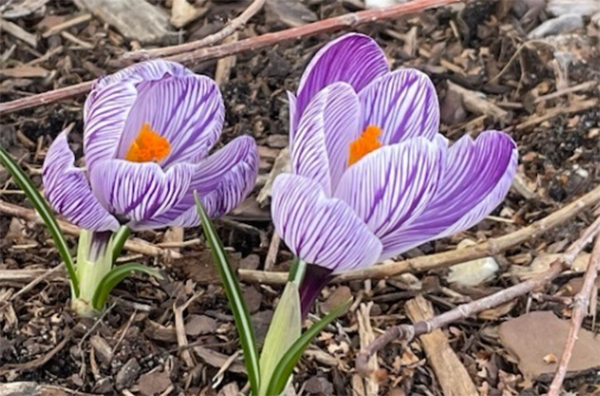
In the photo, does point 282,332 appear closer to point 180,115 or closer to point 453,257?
point 180,115

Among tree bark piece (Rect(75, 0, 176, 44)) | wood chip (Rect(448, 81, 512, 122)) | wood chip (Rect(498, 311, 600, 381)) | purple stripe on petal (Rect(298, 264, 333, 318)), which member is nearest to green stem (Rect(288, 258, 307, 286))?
purple stripe on petal (Rect(298, 264, 333, 318))

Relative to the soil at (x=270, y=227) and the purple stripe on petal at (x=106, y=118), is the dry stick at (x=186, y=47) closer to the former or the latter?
the soil at (x=270, y=227)

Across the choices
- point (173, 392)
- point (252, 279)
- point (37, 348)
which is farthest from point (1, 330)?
point (252, 279)

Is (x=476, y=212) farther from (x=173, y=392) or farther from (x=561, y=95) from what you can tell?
(x=561, y=95)

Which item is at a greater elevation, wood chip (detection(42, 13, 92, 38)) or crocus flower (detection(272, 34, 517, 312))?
crocus flower (detection(272, 34, 517, 312))

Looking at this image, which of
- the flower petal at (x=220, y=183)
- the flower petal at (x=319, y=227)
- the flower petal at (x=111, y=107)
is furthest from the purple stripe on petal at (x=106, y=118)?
the flower petal at (x=319, y=227)

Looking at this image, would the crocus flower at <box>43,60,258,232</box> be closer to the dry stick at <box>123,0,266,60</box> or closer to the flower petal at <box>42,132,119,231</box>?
the flower petal at <box>42,132,119,231</box>
